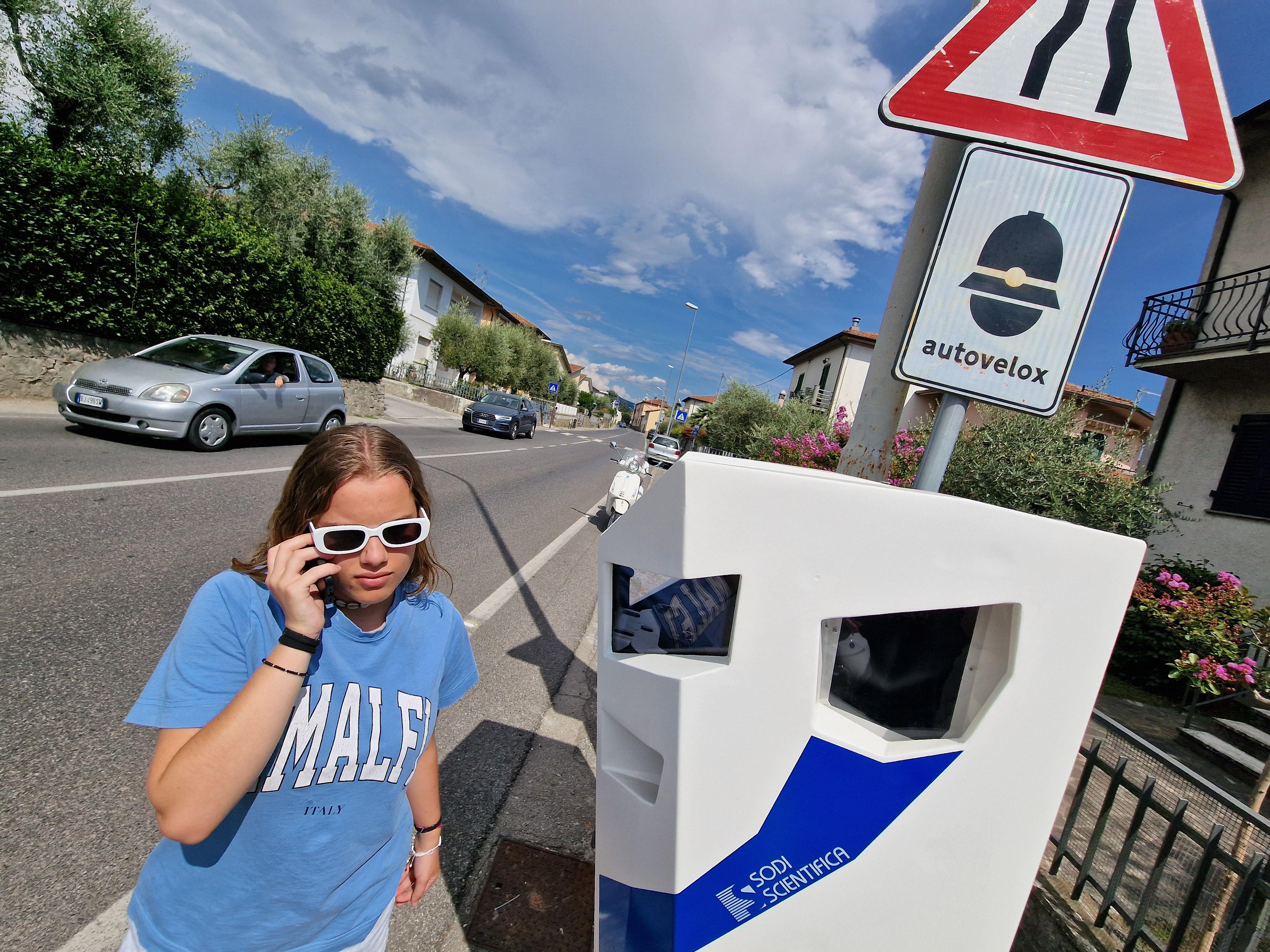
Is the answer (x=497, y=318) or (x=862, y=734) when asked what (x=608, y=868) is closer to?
(x=862, y=734)

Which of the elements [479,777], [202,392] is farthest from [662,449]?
[479,777]

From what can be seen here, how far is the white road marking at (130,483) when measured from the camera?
5.02m

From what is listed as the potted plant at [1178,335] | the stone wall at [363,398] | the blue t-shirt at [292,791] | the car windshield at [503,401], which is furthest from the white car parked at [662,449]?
the blue t-shirt at [292,791]

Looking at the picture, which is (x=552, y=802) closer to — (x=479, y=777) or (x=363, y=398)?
(x=479, y=777)

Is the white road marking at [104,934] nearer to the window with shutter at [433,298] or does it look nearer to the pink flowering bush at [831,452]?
the pink flowering bush at [831,452]

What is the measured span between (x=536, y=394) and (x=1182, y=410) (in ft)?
140

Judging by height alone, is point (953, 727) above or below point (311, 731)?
above

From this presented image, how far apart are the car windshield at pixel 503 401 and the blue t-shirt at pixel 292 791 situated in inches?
852

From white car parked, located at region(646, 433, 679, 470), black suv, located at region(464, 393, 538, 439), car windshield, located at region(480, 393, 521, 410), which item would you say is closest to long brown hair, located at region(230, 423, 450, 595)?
black suv, located at region(464, 393, 538, 439)

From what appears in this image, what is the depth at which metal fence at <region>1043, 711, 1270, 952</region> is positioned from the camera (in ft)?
6.14

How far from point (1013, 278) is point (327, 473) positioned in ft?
5.21

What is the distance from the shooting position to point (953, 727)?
118 cm

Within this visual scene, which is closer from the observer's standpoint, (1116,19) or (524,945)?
(1116,19)

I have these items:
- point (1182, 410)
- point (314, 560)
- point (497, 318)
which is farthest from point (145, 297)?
point (497, 318)
